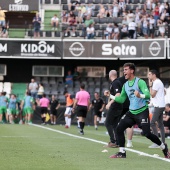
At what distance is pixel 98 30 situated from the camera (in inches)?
1596

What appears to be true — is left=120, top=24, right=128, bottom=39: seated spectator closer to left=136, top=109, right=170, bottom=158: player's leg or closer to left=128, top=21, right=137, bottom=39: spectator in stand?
left=128, top=21, right=137, bottom=39: spectator in stand

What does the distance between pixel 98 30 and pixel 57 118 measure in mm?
6088

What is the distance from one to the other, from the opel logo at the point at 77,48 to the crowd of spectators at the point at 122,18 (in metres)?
0.72

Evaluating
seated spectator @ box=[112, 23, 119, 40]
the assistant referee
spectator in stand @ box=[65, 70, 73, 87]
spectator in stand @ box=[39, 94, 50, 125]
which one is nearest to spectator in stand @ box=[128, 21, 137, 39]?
seated spectator @ box=[112, 23, 119, 40]

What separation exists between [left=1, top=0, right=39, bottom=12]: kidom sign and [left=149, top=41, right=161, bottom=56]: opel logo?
8.27m

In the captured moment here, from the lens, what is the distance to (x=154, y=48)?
37812 mm

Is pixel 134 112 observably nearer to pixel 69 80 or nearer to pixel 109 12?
pixel 69 80

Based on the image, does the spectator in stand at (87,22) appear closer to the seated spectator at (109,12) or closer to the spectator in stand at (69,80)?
the seated spectator at (109,12)

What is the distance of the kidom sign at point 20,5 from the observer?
30.6 metres

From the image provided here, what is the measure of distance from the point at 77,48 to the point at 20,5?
822cm

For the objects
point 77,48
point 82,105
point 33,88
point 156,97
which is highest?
point 77,48

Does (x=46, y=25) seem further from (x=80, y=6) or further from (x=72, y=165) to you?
(x=72, y=165)

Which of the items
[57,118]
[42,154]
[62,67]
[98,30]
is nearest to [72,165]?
[42,154]

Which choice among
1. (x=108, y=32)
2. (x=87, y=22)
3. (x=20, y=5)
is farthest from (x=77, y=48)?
(x=20, y=5)
